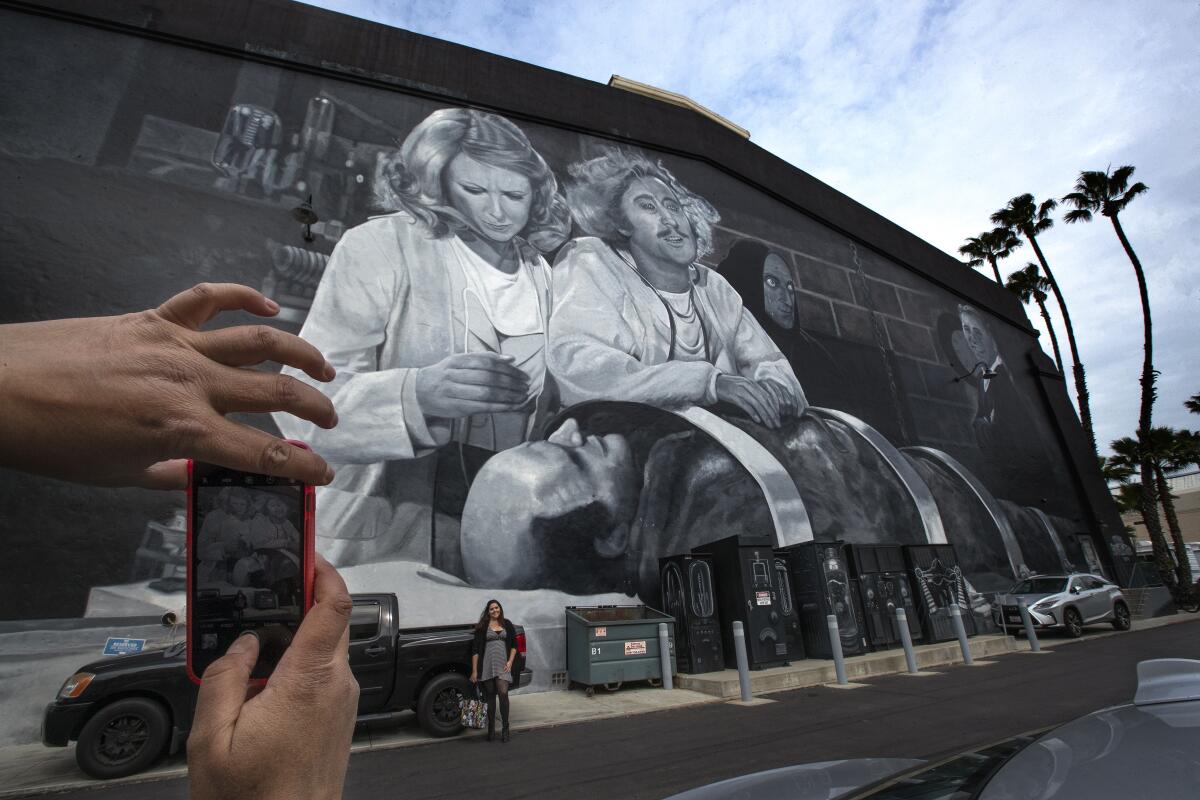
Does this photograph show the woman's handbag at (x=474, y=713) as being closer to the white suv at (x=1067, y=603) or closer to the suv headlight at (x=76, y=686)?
the suv headlight at (x=76, y=686)

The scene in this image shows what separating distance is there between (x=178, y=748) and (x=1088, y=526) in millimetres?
30412

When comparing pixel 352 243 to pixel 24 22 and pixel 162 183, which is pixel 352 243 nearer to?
pixel 162 183

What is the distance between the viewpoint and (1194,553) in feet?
116

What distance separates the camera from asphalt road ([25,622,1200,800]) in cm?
512

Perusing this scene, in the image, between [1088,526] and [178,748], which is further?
[1088,526]

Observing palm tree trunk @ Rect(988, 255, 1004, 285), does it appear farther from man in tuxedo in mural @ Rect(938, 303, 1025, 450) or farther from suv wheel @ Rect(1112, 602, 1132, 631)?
suv wheel @ Rect(1112, 602, 1132, 631)

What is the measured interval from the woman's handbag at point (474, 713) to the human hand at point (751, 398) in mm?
9860

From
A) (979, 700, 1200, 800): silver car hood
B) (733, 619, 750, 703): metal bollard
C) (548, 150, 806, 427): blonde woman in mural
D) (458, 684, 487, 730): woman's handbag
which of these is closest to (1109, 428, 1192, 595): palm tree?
(548, 150, 806, 427): blonde woman in mural

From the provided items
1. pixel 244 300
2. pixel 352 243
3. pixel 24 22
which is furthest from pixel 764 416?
pixel 24 22

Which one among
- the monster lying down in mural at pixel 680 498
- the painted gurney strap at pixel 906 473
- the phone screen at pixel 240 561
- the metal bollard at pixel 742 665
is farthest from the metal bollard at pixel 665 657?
the painted gurney strap at pixel 906 473

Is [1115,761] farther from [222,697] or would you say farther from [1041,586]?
[1041,586]

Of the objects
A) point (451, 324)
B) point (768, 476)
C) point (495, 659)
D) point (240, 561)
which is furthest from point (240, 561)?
point (768, 476)

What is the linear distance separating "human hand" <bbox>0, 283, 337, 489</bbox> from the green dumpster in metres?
9.07

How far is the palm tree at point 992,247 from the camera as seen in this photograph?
31.0 m
